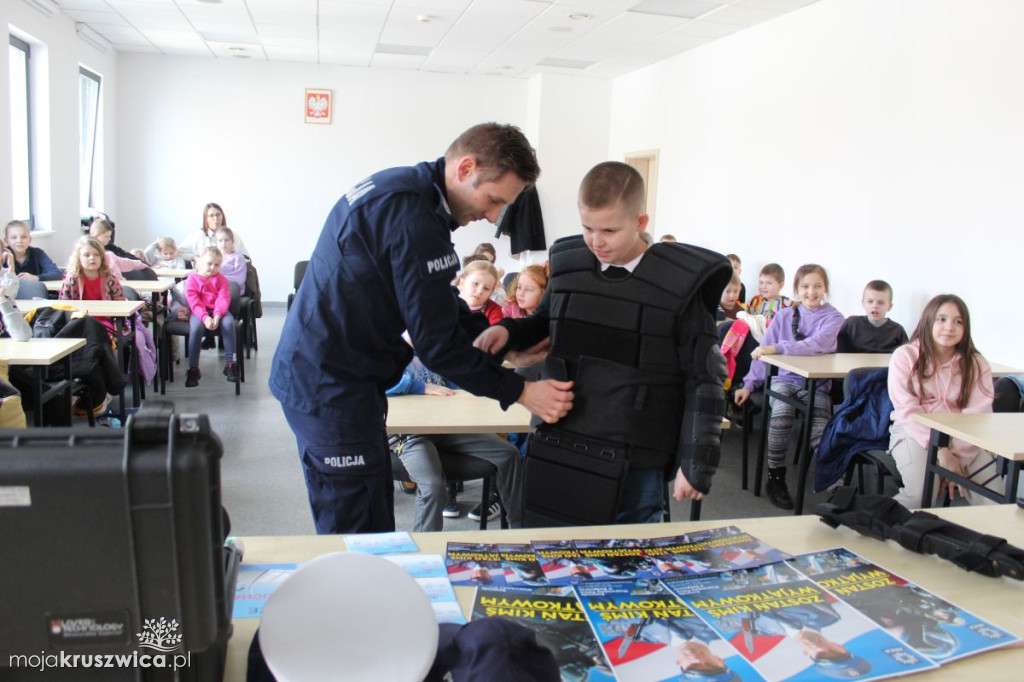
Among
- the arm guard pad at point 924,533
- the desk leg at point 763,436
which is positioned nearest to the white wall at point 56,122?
the desk leg at point 763,436

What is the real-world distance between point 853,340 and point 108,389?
448 cm

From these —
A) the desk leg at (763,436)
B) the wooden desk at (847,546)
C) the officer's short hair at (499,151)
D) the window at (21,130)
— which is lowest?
the desk leg at (763,436)

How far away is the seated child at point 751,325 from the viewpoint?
15.2 ft

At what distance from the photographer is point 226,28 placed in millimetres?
8281

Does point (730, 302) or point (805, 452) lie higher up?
point (730, 302)

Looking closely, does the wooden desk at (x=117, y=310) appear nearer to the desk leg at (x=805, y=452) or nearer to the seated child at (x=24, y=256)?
the seated child at (x=24, y=256)

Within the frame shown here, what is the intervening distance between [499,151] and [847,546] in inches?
41.5

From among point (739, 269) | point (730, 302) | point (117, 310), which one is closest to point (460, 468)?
point (117, 310)

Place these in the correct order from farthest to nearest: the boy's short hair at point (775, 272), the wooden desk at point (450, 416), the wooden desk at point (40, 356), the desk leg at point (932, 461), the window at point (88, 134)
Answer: the window at point (88, 134)
the boy's short hair at point (775, 272)
the wooden desk at point (40, 356)
the desk leg at point (932, 461)
the wooden desk at point (450, 416)

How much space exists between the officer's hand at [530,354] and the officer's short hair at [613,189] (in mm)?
392

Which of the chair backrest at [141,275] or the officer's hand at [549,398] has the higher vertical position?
the officer's hand at [549,398]

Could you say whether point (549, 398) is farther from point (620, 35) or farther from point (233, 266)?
point (620, 35)

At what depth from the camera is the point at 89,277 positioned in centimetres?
528

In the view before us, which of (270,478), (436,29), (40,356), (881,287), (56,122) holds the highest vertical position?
(436,29)
